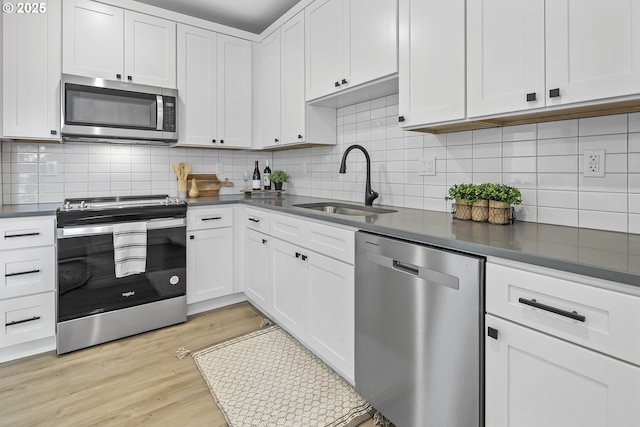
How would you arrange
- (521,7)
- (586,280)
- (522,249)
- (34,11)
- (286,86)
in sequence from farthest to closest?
(286,86), (34,11), (521,7), (522,249), (586,280)

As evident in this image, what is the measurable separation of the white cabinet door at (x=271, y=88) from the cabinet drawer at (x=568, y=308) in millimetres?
2293

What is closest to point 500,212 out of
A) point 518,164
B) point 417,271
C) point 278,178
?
point 518,164

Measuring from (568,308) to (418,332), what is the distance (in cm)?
53

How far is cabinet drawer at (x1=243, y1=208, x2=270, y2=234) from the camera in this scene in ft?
8.26

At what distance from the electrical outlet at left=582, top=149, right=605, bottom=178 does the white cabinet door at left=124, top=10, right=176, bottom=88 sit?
2852 mm

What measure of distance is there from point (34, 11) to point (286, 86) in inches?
68.7

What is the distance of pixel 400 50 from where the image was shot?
182cm

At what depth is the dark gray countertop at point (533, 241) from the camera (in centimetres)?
89

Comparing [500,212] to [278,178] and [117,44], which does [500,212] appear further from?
[117,44]

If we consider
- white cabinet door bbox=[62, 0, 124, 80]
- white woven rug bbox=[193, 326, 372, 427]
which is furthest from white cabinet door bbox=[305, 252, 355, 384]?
white cabinet door bbox=[62, 0, 124, 80]

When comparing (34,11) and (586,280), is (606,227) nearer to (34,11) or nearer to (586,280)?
(586,280)

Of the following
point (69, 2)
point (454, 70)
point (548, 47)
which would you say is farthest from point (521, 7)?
point (69, 2)

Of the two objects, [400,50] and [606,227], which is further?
[400,50]

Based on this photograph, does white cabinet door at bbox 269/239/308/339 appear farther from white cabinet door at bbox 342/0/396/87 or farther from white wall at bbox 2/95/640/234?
white cabinet door at bbox 342/0/396/87
